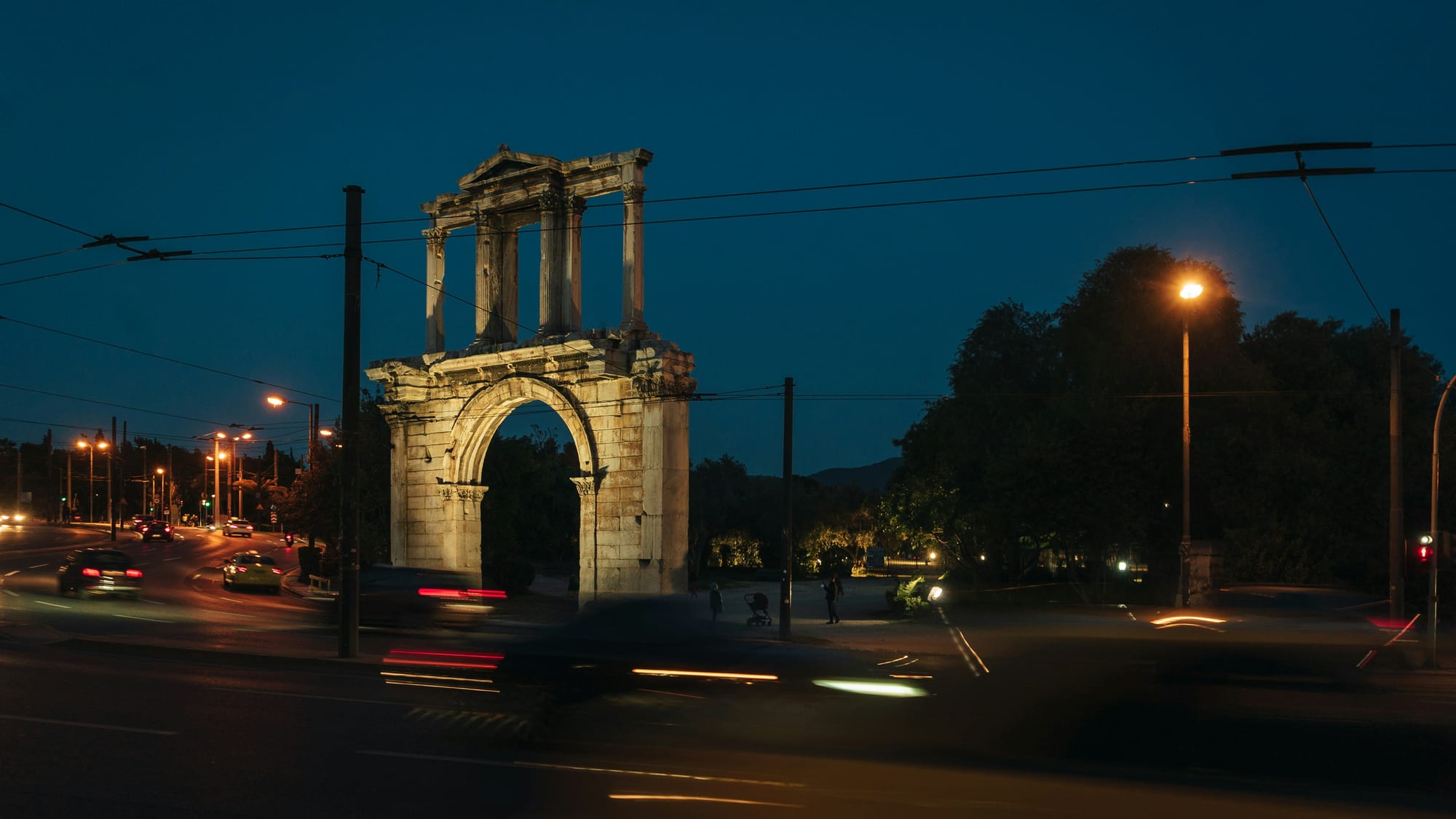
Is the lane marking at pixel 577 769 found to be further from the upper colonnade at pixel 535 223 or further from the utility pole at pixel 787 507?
the upper colonnade at pixel 535 223

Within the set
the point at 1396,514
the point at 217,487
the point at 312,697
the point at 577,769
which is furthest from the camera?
the point at 217,487

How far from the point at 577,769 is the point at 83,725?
16.7 ft

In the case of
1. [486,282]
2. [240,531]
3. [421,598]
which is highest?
[486,282]

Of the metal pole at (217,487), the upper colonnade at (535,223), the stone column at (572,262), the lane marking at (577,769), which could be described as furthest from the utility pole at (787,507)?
the metal pole at (217,487)

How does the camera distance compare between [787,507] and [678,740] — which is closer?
[678,740]

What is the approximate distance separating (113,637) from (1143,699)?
57.8 feet

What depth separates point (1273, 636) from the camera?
74.2ft

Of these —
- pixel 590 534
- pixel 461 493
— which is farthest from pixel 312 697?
pixel 461 493

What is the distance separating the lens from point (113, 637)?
62.3 feet

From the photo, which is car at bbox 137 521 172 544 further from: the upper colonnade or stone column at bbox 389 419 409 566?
the upper colonnade

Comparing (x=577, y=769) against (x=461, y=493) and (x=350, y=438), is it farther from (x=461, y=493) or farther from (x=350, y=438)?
(x=461, y=493)

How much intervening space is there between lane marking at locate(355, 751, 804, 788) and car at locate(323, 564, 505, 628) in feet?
23.2

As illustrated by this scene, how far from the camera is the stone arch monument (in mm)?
24688

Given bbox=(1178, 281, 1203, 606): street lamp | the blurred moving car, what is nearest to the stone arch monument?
the blurred moving car
